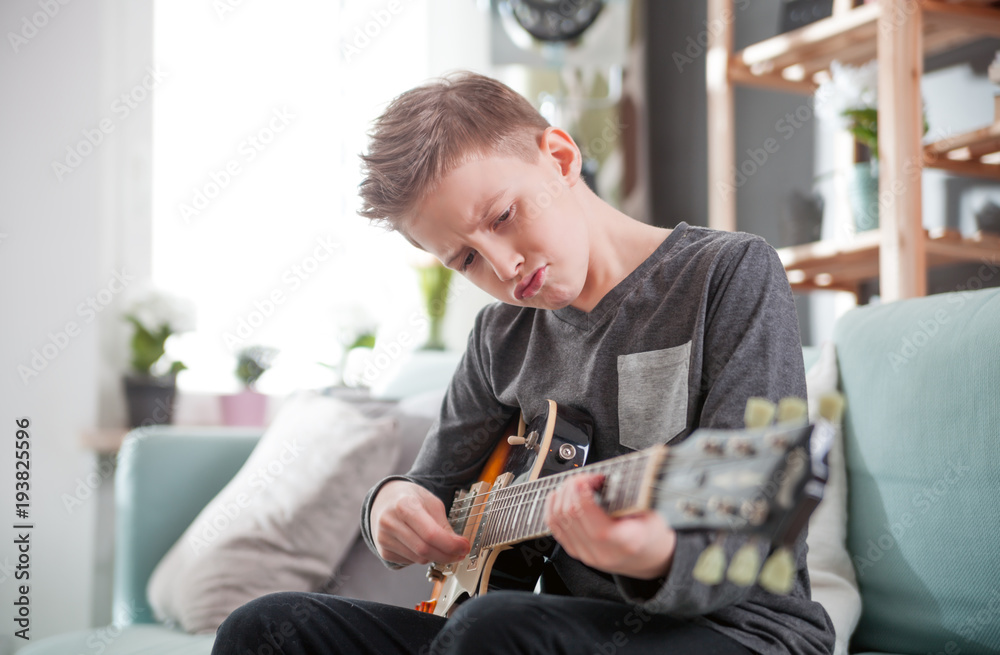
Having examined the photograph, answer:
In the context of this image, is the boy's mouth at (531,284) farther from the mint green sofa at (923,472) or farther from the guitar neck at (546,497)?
the mint green sofa at (923,472)

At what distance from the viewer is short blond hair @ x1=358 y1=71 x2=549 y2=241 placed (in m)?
0.85

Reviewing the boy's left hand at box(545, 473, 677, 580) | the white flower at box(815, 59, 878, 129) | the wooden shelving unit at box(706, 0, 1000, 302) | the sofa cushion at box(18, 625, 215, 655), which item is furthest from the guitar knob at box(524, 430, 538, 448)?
the white flower at box(815, 59, 878, 129)

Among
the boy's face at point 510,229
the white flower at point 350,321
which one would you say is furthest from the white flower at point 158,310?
the boy's face at point 510,229

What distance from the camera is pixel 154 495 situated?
1561 millimetres

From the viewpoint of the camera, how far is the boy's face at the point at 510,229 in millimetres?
821

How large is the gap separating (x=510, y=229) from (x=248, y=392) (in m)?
1.81

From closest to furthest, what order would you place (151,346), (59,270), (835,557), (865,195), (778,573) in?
1. (778,573)
2. (835,557)
3. (865,195)
4. (59,270)
5. (151,346)

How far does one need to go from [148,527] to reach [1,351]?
2.48 feet

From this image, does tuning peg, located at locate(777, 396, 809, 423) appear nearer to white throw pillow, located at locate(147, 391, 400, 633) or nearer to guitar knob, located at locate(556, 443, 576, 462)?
guitar knob, located at locate(556, 443, 576, 462)

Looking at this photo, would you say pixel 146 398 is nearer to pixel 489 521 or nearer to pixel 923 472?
pixel 489 521

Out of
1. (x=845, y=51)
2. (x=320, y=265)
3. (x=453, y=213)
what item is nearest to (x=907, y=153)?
(x=845, y=51)

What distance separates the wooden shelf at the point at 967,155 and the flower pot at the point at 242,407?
1.88m

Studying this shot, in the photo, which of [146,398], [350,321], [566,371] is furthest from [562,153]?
[146,398]

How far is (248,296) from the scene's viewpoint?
2.55 m
